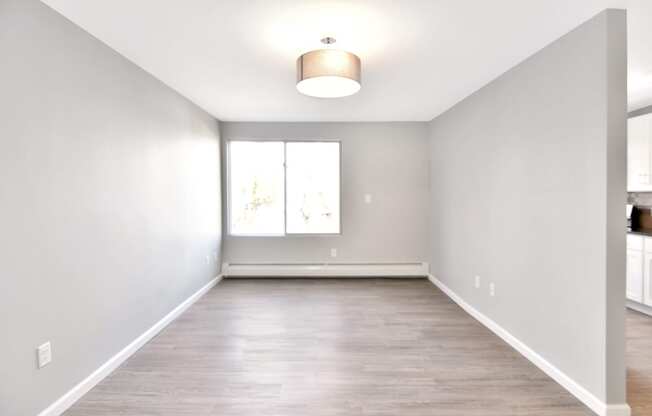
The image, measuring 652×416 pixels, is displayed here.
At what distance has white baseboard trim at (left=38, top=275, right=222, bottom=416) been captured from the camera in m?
2.03

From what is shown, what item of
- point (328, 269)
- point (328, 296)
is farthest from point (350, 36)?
point (328, 269)

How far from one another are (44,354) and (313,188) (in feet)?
12.7

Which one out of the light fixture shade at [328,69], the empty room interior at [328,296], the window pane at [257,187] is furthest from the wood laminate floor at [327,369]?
the light fixture shade at [328,69]

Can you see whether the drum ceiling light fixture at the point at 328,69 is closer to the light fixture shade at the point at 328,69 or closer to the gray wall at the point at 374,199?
the light fixture shade at the point at 328,69

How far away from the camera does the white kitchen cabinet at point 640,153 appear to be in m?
3.84

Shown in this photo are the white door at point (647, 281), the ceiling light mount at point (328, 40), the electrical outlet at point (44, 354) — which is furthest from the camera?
the white door at point (647, 281)

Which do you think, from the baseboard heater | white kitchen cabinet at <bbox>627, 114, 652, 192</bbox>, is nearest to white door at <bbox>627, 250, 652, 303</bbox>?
white kitchen cabinet at <bbox>627, 114, 652, 192</bbox>

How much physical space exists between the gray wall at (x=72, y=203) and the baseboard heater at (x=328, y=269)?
184 cm

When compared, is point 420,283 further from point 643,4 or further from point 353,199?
point 643,4

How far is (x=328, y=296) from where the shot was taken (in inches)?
172

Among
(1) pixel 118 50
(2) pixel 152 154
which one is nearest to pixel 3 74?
(1) pixel 118 50

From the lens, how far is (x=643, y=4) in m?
1.95

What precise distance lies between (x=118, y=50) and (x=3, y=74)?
1036 millimetres

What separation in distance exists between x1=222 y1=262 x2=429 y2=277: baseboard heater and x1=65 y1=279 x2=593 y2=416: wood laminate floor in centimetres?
131
